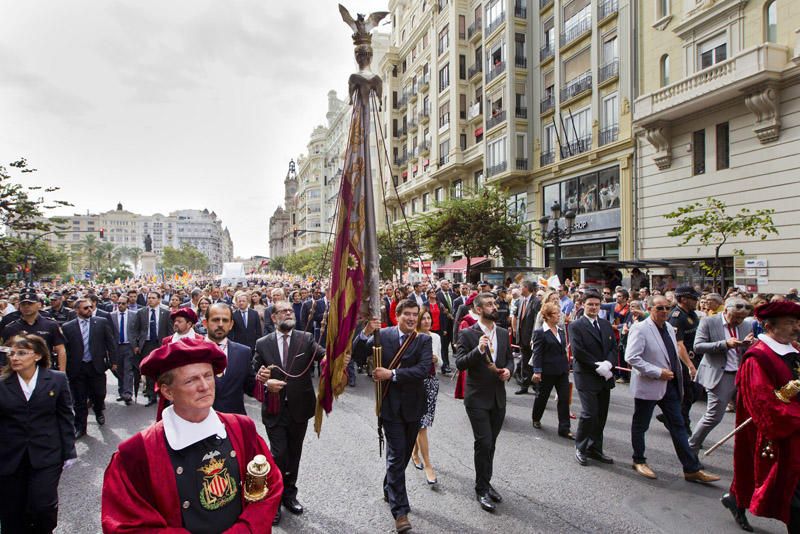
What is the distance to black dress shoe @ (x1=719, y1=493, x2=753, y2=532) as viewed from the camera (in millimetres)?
4188

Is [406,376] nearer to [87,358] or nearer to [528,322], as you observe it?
[87,358]

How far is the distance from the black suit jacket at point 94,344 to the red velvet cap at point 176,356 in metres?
6.43

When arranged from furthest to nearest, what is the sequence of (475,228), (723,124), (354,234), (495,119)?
1. (495,119)
2. (475,228)
3. (723,124)
4. (354,234)

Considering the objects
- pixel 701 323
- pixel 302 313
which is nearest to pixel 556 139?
pixel 302 313

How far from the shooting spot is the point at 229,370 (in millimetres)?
4367

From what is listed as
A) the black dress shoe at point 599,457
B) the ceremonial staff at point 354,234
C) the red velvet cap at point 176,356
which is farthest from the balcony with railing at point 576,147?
the red velvet cap at point 176,356

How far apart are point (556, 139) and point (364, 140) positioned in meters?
25.3

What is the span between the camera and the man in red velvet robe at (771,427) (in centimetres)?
344

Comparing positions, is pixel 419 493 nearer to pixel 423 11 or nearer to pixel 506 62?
pixel 506 62

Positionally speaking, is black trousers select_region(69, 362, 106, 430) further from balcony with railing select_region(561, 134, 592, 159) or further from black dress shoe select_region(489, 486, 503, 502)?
balcony with railing select_region(561, 134, 592, 159)

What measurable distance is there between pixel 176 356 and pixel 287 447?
2.90 m

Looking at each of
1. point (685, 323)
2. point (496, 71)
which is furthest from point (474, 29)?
point (685, 323)

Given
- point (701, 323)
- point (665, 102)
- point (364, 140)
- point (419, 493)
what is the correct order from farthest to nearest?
point (665, 102) → point (701, 323) → point (419, 493) → point (364, 140)

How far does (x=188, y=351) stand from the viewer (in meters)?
2.12
